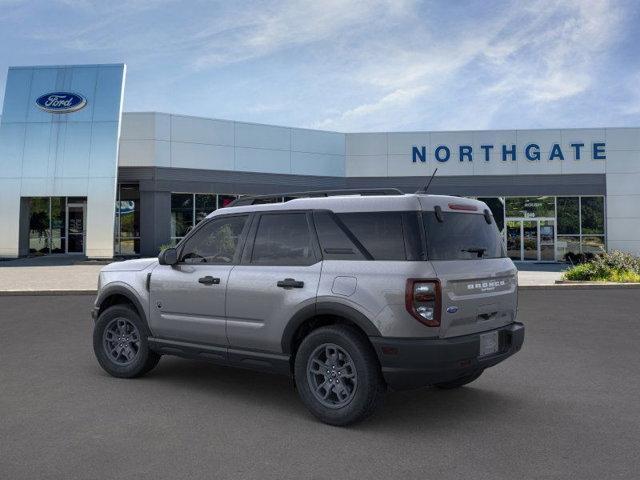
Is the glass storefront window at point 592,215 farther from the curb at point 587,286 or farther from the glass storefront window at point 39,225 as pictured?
the glass storefront window at point 39,225

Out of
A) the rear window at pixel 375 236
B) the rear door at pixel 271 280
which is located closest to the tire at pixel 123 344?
the rear door at pixel 271 280

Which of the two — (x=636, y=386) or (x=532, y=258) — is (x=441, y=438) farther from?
(x=532, y=258)

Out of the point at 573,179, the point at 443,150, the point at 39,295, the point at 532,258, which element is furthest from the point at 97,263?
the point at 573,179

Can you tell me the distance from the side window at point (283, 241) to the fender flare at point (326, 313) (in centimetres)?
43

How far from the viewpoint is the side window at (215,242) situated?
19.6 ft

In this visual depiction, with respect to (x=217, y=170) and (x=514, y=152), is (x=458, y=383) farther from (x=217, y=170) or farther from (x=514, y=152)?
(x=514, y=152)

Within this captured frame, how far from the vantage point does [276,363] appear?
535cm

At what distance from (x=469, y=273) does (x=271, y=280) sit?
1714mm

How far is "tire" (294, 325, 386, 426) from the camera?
479 centimetres

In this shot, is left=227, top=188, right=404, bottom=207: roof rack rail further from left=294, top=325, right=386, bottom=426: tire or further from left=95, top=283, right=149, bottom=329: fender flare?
left=95, top=283, right=149, bottom=329: fender flare

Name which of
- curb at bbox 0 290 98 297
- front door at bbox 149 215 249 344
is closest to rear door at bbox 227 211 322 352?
front door at bbox 149 215 249 344

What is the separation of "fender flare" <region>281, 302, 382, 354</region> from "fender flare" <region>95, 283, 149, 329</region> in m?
1.93

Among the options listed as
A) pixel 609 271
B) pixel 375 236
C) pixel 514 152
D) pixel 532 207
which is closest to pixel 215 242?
pixel 375 236

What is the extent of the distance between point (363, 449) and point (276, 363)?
126cm
